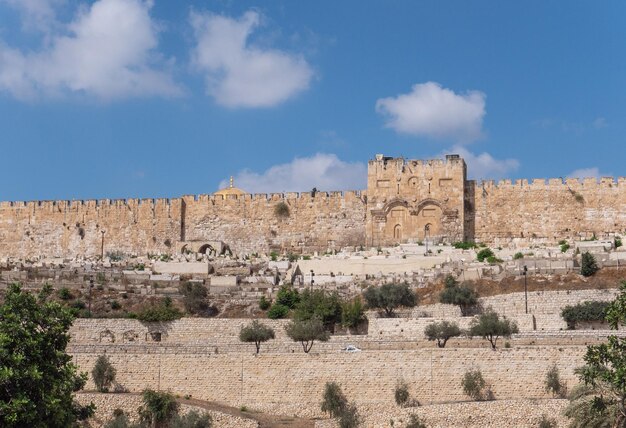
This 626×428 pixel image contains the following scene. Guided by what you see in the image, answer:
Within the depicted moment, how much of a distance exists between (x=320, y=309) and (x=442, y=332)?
5286mm

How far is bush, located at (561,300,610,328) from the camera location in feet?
102

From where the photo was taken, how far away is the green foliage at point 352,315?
33719mm

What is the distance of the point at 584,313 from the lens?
31172mm

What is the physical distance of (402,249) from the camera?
43.0 metres

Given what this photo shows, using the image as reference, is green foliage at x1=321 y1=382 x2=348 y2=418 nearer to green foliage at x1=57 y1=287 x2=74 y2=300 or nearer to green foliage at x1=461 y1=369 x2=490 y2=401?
green foliage at x1=461 y1=369 x2=490 y2=401

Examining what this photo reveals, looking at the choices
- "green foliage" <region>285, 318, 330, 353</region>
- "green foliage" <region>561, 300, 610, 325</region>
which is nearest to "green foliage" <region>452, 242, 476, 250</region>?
"green foliage" <region>561, 300, 610, 325</region>

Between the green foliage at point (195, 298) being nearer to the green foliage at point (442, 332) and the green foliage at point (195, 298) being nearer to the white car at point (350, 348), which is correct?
the white car at point (350, 348)

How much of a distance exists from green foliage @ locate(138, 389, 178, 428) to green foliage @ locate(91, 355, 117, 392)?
2.77 meters

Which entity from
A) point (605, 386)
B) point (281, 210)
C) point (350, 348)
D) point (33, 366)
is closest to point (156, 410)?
point (350, 348)

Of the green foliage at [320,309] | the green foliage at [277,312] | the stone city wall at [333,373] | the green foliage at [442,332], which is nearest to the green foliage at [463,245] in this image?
the green foliage at [320,309]

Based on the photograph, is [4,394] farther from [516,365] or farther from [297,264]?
[297,264]

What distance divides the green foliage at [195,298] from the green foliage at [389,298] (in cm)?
573

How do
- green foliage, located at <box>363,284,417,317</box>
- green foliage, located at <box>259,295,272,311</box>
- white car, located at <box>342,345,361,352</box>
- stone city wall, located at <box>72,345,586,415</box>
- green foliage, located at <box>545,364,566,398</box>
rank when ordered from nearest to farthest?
1. green foliage, located at <box>545,364,566,398</box>
2. stone city wall, located at <box>72,345,586,415</box>
3. white car, located at <box>342,345,361,352</box>
4. green foliage, located at <box>363,284,417,317</box>
5. green foliage, located at <box>259,295,272,311</box>

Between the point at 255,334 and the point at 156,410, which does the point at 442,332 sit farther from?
the point at 156,410
